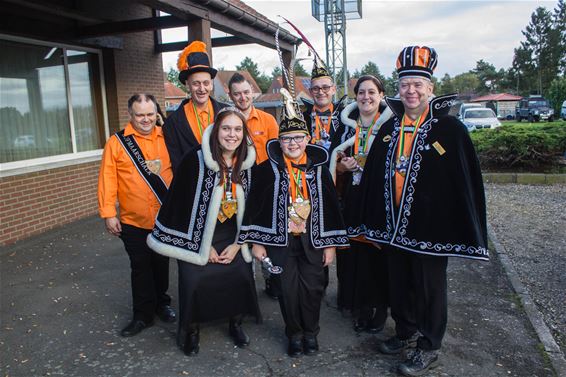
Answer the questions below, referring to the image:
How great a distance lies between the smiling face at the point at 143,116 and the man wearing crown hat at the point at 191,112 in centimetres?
21

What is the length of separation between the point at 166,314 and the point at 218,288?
91cm

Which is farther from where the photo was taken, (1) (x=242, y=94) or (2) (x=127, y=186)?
(1) (x=242, y=94)

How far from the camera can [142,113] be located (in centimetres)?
373

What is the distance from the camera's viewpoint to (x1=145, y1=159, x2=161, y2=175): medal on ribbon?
3807 millimetres

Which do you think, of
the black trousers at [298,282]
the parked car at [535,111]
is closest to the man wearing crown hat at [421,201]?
the black trousers at [298,282]

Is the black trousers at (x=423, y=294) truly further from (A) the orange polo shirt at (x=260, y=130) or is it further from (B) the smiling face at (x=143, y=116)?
(B) the smiling face at (x=143, y=116)

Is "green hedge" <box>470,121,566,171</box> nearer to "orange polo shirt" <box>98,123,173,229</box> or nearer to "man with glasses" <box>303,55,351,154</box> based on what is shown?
"man with glasses" <box>303,55,351,154</box>

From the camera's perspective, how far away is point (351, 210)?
3.63 m

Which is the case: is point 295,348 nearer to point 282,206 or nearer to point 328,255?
point 328,255

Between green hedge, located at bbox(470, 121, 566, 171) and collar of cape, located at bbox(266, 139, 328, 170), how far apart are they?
29.9 ft

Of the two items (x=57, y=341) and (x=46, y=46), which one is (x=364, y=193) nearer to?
(x=57, y=341)

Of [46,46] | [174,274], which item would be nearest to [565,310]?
[174,274]

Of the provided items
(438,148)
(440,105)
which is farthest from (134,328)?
(440,105)

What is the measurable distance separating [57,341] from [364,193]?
2.77m
